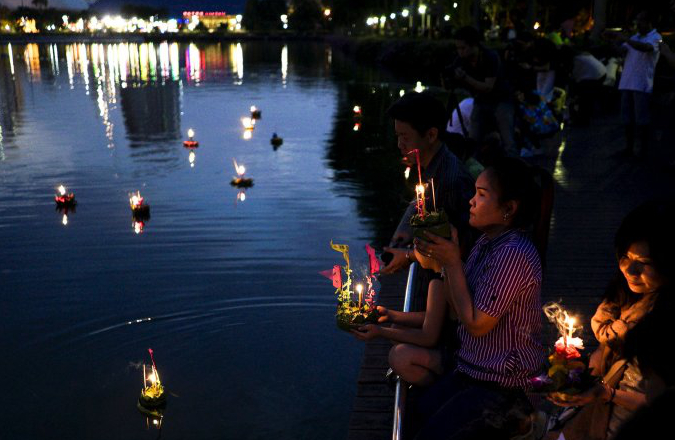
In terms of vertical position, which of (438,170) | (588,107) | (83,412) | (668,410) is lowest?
(83,412)

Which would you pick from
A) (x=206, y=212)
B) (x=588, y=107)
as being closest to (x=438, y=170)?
(x=206, y=212)

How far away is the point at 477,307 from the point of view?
3.29 metres

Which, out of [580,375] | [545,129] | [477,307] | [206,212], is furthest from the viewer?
[206,212]

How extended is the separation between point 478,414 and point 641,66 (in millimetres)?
10012

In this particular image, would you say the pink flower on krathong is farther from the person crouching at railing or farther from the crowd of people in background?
the person crouching at railing

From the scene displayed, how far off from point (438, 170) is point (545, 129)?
782 centimetres

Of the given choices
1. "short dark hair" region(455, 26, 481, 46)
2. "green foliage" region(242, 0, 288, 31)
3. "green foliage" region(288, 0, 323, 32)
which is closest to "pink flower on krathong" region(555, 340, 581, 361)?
"short dark hair" region(455, 26, 481, 46)

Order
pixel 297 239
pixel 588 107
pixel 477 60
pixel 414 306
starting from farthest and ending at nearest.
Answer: pixel 588 107
pixel 297 239
pixel 477 60
pixel 414 306

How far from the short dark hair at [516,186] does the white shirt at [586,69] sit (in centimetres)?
1562

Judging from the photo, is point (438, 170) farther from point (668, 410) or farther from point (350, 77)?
point (350, 77)

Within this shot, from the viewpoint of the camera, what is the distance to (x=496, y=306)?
3.26 m

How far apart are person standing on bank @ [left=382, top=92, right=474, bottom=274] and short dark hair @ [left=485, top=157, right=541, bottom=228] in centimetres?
79

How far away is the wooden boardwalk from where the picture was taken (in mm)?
5152

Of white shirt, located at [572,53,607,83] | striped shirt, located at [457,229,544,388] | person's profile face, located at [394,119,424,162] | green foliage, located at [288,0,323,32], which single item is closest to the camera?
striped shirt, located at [457,229,544,388]
